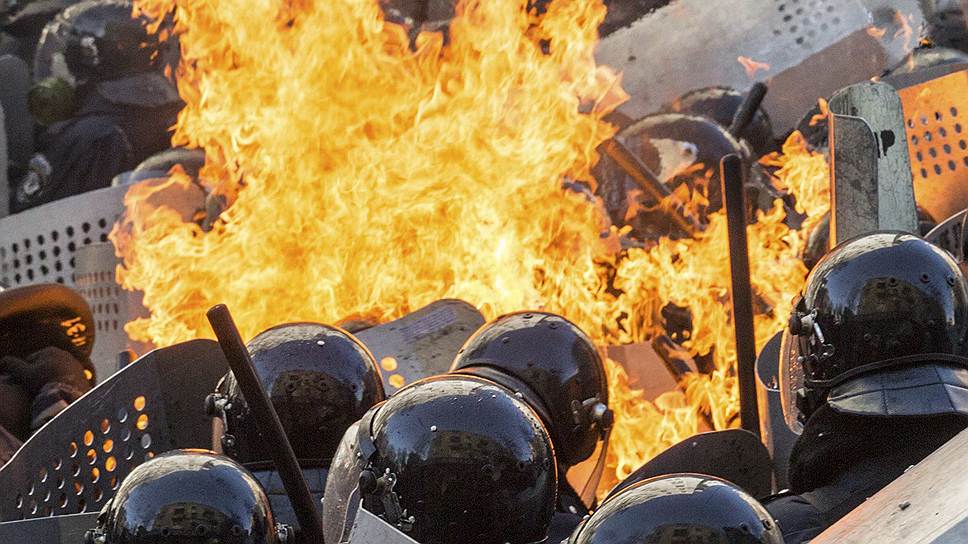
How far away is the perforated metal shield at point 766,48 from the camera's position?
12.0 metres

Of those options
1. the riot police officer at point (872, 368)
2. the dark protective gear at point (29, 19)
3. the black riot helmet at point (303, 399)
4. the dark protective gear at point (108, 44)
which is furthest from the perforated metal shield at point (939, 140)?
the dark protective gear at point (29, 19)

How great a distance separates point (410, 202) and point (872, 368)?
3.57 m

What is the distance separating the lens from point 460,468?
4320mm

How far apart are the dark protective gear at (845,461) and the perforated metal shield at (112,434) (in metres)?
2.44

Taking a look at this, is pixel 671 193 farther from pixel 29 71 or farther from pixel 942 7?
pixel 29 71

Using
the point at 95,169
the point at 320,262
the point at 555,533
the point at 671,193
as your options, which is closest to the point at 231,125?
the point at 320,262

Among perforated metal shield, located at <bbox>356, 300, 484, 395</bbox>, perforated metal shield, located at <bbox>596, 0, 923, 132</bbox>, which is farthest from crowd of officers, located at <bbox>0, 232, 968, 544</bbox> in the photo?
perforated metal shield, located at <bbox>596, 0, 923, 132</bbox>

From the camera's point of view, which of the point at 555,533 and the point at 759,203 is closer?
the point at 555,533

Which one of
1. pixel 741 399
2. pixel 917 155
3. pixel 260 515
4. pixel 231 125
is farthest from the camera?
pixel 231 125

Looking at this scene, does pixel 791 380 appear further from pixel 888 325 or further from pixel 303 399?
pixel 303 399

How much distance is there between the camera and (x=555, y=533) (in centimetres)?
498

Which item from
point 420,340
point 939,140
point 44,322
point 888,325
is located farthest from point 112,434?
point 939,140

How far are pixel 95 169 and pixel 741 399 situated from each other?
7183 millimetres

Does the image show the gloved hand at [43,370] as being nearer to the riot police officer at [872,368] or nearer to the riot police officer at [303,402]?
the riot police officer at [303,402]
